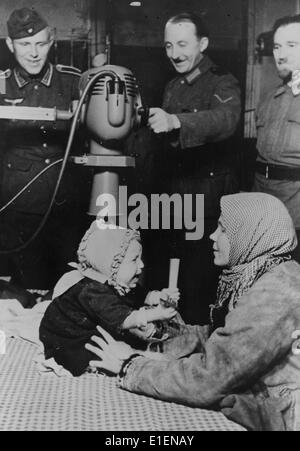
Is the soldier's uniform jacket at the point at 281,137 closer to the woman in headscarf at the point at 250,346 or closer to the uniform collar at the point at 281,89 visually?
the uniform collar at the point at 281,89

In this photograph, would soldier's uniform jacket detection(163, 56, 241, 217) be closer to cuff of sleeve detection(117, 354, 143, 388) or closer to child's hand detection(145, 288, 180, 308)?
child's hand detection(145, 288, 180, 308)

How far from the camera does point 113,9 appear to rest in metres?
1.68

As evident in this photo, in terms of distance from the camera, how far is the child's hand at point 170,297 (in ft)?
5.60

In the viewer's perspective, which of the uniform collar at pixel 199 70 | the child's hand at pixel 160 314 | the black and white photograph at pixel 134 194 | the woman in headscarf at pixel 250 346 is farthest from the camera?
the uniform collar at pixel 199 70

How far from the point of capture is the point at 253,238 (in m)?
1.49

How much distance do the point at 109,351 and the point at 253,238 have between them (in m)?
0.56

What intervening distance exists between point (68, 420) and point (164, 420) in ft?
0.88

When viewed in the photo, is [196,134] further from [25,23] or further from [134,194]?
[25,23]

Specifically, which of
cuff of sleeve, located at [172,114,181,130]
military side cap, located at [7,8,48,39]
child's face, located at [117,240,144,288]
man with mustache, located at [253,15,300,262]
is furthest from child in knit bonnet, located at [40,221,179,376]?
military side cap, located at [7,8,48,39]

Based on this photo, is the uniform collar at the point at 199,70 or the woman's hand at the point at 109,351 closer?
the woman's hand at the point at 109,351

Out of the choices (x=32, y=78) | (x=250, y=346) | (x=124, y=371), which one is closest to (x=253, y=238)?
(x=250, y=346)

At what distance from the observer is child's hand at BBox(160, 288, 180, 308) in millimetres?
1707

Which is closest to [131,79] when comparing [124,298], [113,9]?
[113,9]

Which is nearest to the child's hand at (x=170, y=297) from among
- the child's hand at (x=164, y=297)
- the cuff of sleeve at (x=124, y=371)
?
the child's hand at (x=164, y=297)
